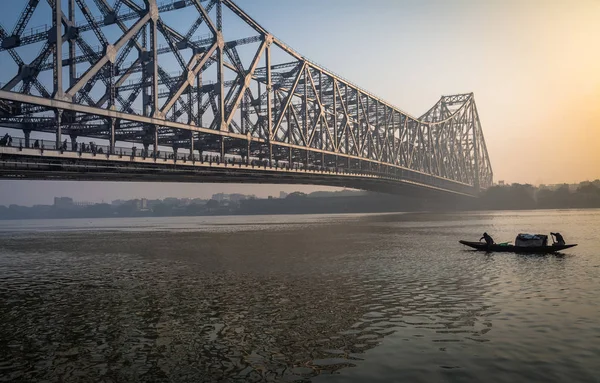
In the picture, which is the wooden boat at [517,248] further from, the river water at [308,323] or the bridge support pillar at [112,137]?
the bridge support pillar at [112,137]

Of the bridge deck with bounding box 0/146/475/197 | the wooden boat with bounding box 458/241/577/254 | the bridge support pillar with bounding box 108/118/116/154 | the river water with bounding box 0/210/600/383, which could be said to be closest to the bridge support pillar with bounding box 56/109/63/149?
the bridge deck with bounding box 0/146/475/197

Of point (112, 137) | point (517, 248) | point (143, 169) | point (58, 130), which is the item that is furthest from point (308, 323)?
point (143, 169)

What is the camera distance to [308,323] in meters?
15.7

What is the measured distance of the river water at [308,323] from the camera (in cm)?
1138

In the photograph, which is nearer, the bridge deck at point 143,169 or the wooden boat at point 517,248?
the wooden boat at point 517,248

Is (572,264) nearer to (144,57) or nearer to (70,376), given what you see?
(70,376)

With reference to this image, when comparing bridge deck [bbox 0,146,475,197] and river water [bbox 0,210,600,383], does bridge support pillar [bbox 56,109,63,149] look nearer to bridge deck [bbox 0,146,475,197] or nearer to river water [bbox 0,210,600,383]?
bridge deck [bbox 0,146,475,197]

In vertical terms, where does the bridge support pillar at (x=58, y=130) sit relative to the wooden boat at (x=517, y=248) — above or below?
above

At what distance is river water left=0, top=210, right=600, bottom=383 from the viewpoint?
11383mm

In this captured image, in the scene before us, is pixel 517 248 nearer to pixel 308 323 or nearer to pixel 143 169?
pixel 308 323

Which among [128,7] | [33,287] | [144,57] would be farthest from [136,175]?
[33,287]

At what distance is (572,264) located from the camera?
96.0ft

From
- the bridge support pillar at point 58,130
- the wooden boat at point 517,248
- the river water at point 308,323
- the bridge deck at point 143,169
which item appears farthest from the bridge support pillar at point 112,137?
the wooden boat at point 517,248

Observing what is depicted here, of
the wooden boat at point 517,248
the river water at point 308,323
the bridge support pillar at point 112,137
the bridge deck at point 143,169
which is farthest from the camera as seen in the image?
the bridge support pillar at point 112,137
